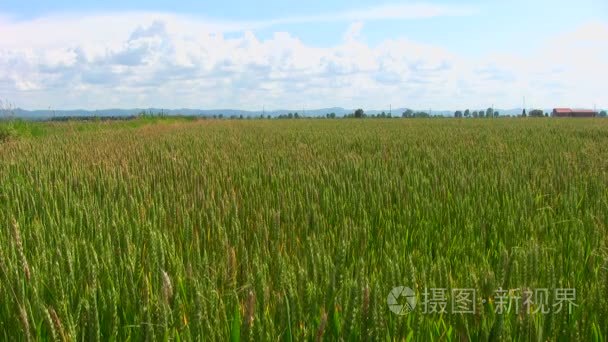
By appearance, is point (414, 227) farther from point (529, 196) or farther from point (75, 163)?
point (75, 163)

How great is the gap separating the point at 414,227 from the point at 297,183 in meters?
1.31

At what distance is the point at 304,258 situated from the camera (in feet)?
6.56

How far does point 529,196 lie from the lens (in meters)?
3.21

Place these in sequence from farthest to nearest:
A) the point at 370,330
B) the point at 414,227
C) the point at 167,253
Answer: the point at 414,227, the point at 167,253, the point at 370,330

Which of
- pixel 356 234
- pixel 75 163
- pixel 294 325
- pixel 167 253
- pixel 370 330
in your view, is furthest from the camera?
pixel 75 163

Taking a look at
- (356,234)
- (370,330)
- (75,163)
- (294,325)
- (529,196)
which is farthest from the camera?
(75,163)

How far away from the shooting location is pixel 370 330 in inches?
46.4

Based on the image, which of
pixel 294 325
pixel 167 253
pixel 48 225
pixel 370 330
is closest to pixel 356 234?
pixel 167 253

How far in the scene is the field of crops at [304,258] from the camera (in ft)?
4.28

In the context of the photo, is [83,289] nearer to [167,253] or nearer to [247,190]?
[167,253]

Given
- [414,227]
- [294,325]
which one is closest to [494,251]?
[414,227]

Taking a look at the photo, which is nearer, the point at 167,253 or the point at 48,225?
the point at 167,253

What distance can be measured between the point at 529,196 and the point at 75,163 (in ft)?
12.8

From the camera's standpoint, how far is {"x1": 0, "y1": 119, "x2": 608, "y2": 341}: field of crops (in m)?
1.30
